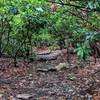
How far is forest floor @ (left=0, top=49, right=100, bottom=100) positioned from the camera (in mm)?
5957

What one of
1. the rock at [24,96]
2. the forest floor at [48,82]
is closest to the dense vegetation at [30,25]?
the forest floor at [48,82]

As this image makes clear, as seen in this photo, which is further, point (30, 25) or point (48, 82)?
point (30, 25)

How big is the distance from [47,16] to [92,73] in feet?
5.52

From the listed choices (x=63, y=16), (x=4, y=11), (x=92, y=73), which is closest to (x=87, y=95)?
(x=92, y=73)

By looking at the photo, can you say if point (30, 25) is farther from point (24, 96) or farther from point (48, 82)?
point (24, 96)

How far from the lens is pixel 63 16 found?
748 cm

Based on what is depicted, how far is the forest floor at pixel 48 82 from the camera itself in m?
5.96

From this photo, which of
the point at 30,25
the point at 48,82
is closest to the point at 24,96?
the point at 48,82

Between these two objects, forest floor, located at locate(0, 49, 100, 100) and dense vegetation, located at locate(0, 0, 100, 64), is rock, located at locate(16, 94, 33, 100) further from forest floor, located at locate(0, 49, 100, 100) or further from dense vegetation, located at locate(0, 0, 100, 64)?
dense vegetation, located at locate(0, 0, 100, 64)

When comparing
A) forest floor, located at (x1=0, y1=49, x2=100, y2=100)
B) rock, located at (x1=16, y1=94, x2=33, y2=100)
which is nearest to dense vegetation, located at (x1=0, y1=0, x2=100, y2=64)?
forest floor, located at (x1=0, y1=49, x2=100, y2=100)

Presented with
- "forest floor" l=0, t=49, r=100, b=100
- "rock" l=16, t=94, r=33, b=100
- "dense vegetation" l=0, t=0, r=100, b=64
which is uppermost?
"dense vegetation" l=0, t=0, r=100, b=64

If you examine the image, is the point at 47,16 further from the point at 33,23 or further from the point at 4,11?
the point at 4,11

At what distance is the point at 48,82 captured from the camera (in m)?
6.89

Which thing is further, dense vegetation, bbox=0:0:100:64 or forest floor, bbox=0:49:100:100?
dense vegetation, bbox=0:0:100:64
